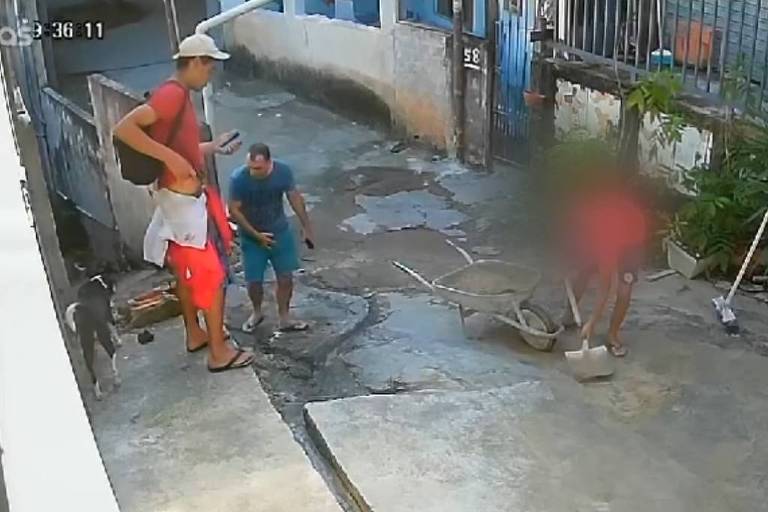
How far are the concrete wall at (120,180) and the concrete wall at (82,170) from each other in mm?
110

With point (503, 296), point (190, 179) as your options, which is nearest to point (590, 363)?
point (503, 296)

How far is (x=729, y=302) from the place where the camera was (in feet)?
18.7

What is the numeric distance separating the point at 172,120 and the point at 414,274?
2.04m

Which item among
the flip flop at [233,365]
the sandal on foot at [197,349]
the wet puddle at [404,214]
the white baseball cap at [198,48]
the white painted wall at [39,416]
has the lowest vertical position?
the wet puddle at [404,214]

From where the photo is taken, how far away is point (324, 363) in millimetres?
5332

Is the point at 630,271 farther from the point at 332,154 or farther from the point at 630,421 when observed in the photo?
the point at 332,154

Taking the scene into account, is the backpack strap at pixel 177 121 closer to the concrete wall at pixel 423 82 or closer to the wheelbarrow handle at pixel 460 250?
the wheelbarrow handle at pixel 460 250

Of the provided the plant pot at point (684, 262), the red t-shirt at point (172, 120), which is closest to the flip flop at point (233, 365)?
the red t-shirt at point (172, 120)

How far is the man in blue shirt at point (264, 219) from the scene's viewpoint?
17.5ft

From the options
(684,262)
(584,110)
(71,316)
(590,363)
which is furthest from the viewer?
(584,110)

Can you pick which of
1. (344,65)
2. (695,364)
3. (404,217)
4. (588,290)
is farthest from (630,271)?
(344,65)

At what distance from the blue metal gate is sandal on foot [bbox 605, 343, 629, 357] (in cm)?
378

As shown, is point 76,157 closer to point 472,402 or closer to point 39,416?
point 472,402

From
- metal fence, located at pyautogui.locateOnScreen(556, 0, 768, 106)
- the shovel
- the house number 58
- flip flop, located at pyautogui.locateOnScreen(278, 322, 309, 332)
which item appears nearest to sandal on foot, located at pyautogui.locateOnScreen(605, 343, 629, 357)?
the shovel
